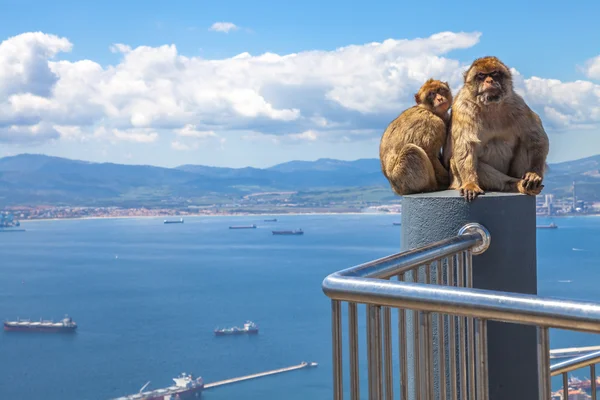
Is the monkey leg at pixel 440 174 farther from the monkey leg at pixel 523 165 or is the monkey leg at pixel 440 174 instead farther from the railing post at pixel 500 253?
the railing post at pixel 500 253

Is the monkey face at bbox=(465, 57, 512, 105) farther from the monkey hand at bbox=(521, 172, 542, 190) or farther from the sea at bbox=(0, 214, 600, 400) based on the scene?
the sea at bbox=(0, 214, 600, 400)

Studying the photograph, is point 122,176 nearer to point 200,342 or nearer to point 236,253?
point 236,253

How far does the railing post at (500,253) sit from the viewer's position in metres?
2.21

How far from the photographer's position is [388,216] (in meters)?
101

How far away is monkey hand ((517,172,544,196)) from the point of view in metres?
2.39

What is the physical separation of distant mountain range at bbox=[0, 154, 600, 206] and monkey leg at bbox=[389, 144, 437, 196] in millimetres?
95575

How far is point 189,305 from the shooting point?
4875cm

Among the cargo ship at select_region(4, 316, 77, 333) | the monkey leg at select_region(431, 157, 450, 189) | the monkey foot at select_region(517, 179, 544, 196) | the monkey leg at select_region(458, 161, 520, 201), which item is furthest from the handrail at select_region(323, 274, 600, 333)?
the cargo ship at select_region(4, 316, 77, 333)

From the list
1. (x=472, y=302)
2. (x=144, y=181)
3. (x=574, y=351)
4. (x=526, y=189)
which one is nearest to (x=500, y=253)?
(x=526, y=189)

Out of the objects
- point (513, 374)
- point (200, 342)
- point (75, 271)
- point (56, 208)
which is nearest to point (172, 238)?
point (75, 271)

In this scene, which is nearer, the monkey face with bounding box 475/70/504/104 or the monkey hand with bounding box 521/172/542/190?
the monkey hand with bounding box 521/172/542/190

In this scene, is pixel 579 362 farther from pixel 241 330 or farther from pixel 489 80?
pixel 241 330

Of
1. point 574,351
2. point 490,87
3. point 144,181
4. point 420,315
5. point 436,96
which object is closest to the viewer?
point 420,315

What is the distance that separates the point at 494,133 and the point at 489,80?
8.1 inches
